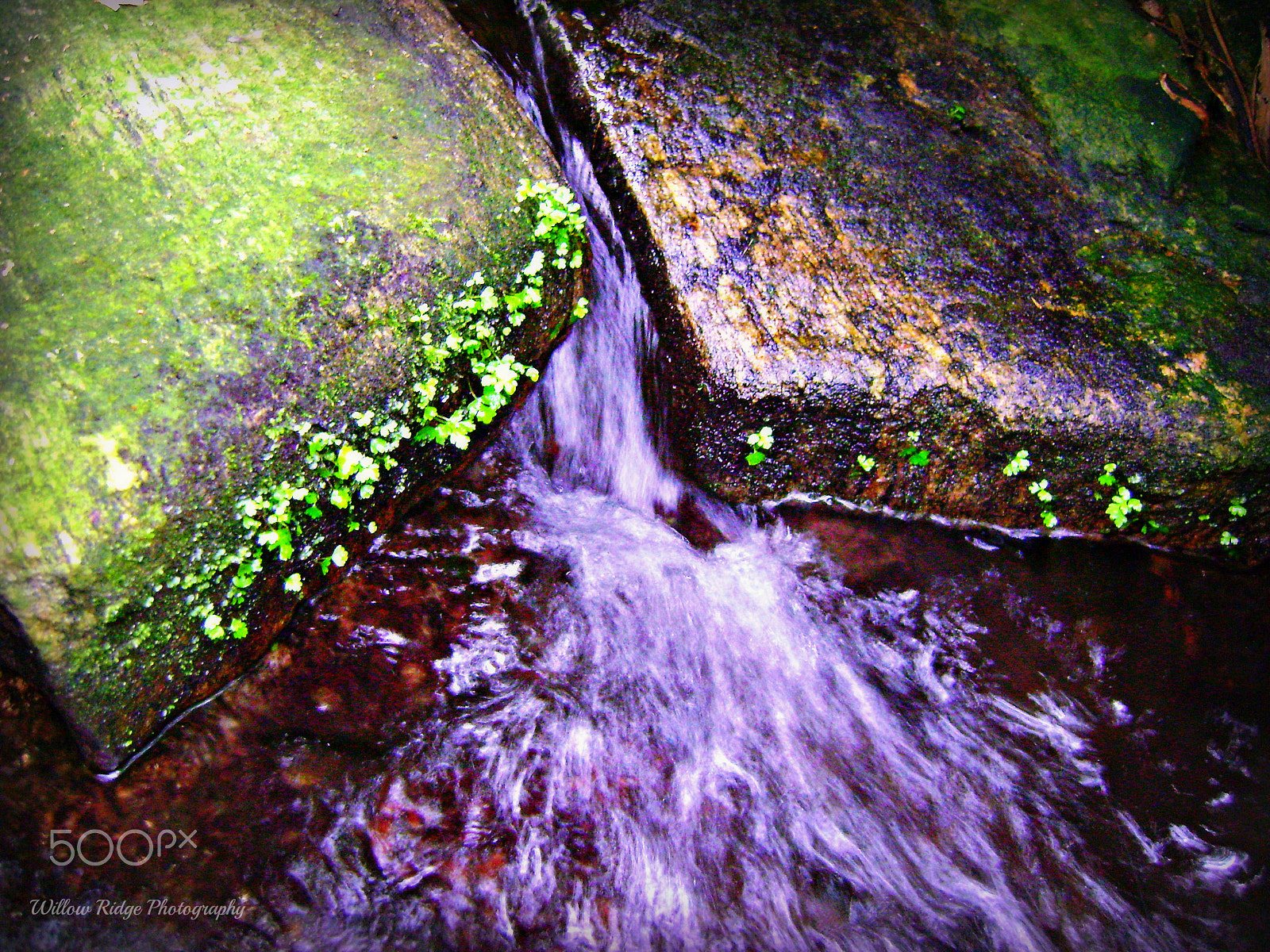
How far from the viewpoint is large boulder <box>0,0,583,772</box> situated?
288 centimetres

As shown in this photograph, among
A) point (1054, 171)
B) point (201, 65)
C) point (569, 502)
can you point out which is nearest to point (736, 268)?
point (569, 502)

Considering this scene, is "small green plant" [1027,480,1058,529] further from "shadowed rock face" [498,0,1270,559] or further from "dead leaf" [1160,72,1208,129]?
"dead leaf" [1160,72,1208,129]

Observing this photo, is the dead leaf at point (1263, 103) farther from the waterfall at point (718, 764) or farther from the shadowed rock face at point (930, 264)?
the waterfall at point (718, 764)

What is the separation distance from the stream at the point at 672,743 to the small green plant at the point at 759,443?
1.21 ft

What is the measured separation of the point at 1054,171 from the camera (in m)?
4.69

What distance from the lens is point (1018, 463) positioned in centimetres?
404
